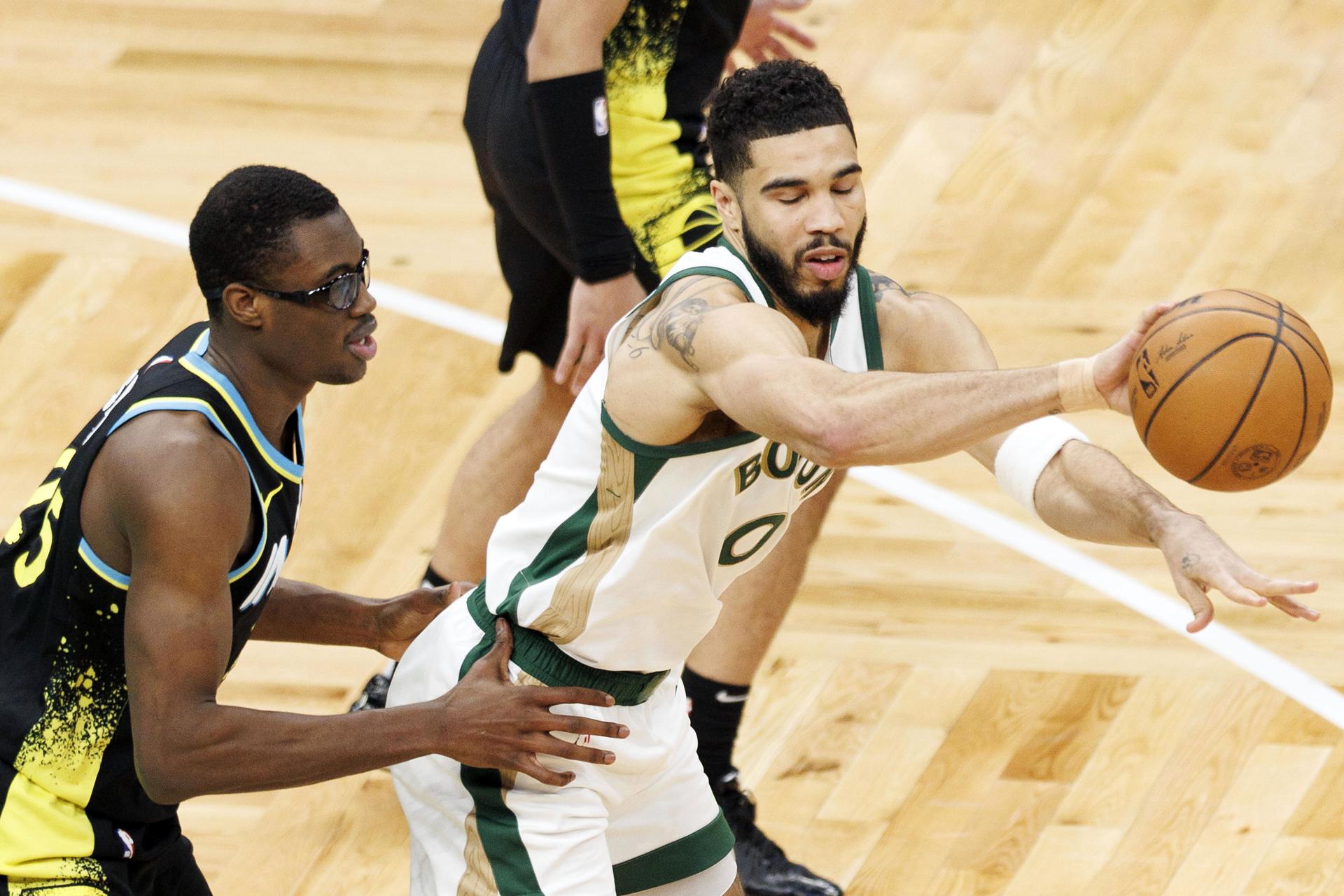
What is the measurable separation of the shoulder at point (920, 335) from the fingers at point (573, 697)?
660 millimetres

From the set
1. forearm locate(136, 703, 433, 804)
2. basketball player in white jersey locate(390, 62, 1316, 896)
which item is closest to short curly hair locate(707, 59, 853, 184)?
basketball player in white jersey locate(390, 62, 1316, 896)

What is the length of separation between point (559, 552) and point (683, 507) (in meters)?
0.23

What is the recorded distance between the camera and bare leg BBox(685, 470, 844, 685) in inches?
150

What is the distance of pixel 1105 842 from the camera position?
3.88 meters

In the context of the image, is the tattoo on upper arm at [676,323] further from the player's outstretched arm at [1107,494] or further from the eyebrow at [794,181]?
the player's outstretched arm at [1107,494]

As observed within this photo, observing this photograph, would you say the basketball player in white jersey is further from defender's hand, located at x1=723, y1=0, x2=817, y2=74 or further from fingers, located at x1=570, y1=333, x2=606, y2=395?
defender's hand, located at x1=723, y1=0, x2=817, y2=74

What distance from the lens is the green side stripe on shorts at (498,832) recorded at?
2.86 meters

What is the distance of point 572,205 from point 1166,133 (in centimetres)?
327

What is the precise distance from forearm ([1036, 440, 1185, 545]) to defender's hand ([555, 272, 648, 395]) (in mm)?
1040

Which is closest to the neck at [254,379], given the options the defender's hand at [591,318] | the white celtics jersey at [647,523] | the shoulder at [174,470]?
the shoulder at [174,470]

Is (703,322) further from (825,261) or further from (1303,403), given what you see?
(1303,403)

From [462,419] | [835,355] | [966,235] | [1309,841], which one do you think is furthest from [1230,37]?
[835,355]

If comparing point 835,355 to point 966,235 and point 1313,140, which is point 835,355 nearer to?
point 966,235

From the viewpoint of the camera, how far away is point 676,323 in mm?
2699
